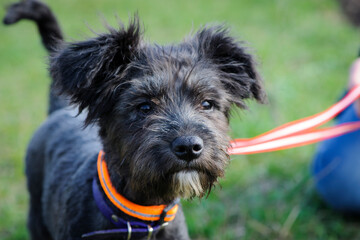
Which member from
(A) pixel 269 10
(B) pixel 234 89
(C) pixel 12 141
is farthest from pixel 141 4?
(B) pixel 234 89

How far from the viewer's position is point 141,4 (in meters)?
15.2

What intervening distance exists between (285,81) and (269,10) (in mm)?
6160

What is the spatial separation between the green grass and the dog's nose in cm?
70

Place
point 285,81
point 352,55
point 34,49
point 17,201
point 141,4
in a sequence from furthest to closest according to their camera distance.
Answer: point 141,4 → point 34,49 → point 352,55 → point 285,81 → point 17,201

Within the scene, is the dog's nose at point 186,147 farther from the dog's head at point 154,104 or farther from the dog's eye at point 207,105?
the dog's eye at point 207,105

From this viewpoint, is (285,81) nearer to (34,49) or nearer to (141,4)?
(34,49)

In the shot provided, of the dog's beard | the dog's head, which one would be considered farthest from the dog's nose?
the dog's beard

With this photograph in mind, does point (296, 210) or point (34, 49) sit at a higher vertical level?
point (34, 49)

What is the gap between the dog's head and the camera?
2.52 meters

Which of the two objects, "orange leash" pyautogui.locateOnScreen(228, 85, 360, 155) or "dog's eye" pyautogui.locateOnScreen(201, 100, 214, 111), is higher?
"dog's eye" pyautogui.locateOnScreen(201, 100, 214, 111)

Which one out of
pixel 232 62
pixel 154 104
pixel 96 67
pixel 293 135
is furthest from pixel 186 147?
pixel 293 135

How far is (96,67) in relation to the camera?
273 cm

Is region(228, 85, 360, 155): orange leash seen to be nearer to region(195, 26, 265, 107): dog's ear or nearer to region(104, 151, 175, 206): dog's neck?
region(195, 26, 265, 107): dog's ear

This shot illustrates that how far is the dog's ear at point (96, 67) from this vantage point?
108 inches
